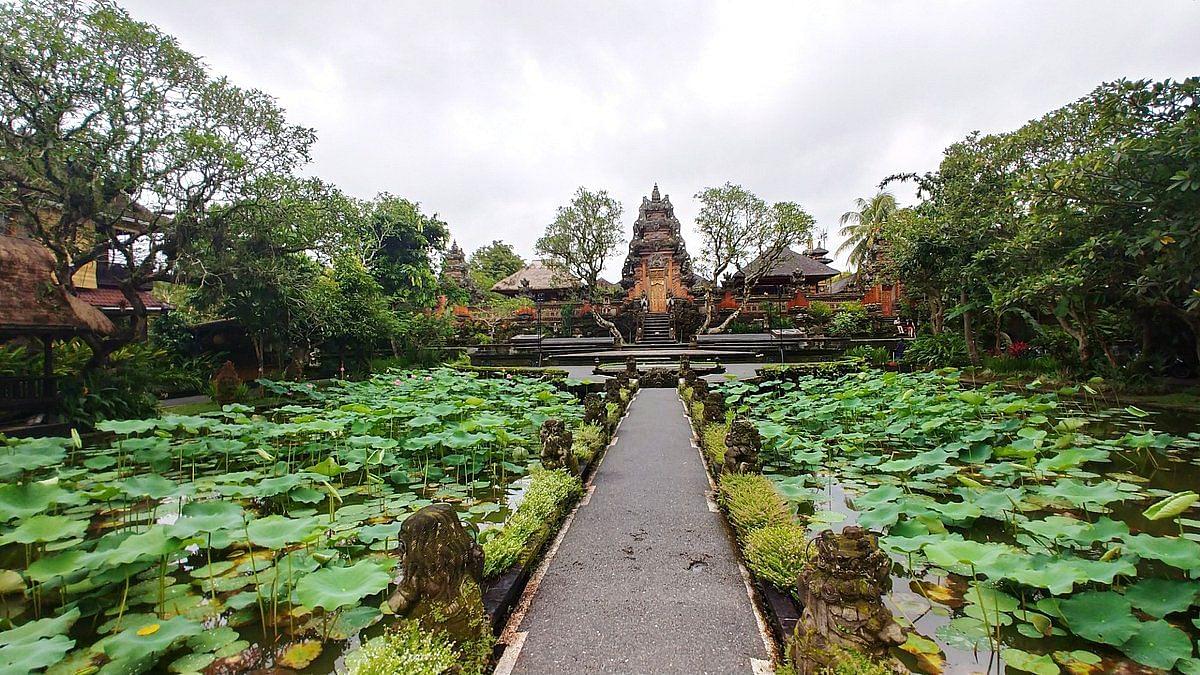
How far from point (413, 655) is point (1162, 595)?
366cm

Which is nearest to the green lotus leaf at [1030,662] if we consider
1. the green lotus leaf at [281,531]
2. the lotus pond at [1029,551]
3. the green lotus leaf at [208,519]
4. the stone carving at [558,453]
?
the lotus pond at [1029,551]

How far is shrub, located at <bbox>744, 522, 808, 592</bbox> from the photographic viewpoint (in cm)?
305

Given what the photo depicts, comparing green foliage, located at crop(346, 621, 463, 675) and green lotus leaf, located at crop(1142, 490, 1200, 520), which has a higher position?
green lotus leaf, located at crop(1142, 490, 1200, 520)

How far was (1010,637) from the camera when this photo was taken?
263 centimetres

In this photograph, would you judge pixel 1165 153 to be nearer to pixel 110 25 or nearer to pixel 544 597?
pixel 544 597

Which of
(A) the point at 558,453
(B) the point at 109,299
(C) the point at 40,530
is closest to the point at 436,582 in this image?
(C) the point at 40,530

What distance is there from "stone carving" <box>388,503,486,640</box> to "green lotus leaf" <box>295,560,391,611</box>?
0.41 ft

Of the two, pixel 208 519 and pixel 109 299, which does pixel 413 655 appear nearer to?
pixel 208 519

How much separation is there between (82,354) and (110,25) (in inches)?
279

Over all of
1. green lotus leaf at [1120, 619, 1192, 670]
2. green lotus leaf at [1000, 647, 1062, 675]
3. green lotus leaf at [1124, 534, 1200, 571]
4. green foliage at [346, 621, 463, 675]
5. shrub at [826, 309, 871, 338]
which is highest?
shrub at [826, 309, 871, 338]

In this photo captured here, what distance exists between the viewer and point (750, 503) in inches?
160

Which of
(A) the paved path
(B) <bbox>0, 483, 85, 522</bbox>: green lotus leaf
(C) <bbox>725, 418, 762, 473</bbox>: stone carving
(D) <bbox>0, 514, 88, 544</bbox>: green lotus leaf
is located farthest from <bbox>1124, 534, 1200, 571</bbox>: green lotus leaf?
(B) <bbox>0, 483, 85, 522</bbox>: green lotus leaf

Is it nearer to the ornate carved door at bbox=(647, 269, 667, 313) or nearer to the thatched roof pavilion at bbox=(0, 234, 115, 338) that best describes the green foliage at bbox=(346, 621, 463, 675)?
the thatched roof pavilion at bbox=(0, 234, 115, 338)

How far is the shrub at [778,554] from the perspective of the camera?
120 inches
